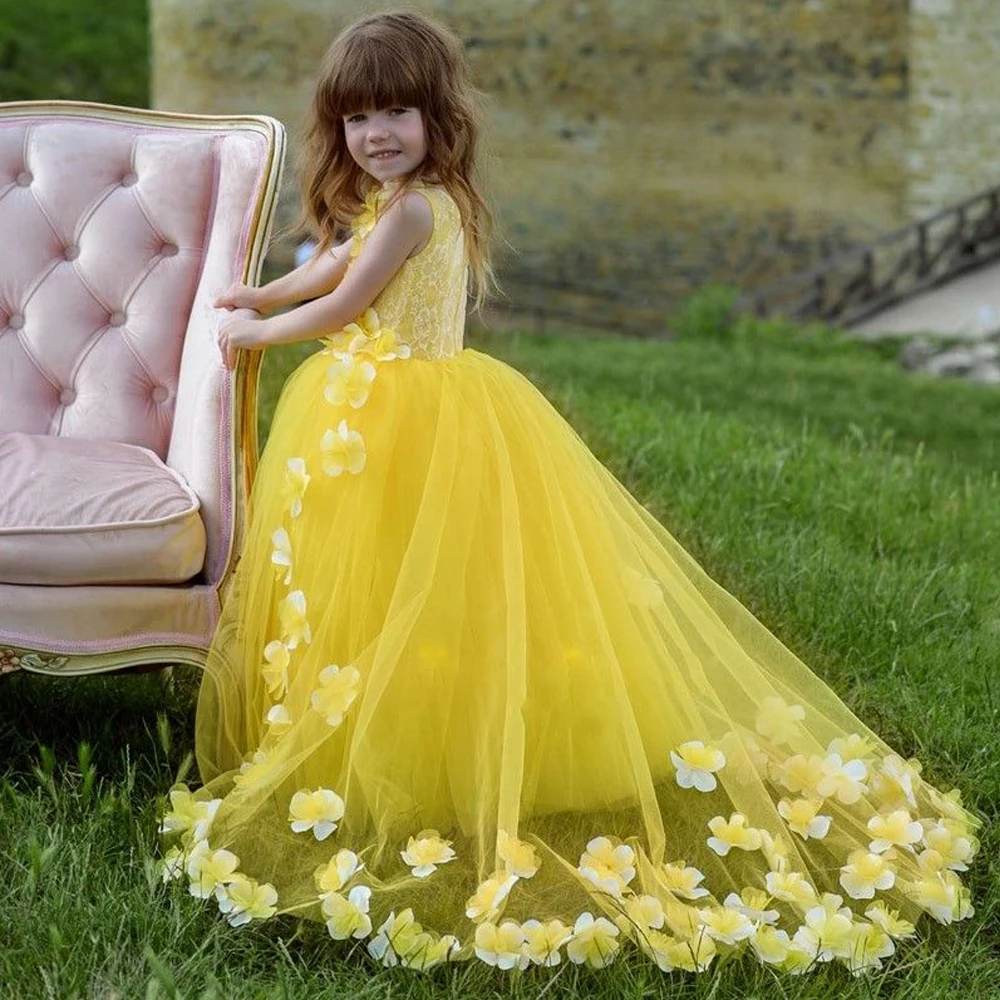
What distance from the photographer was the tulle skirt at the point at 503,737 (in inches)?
80.8

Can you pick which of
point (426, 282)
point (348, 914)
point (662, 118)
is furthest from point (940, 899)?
point (662, 118)

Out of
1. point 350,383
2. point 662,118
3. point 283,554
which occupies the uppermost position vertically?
point 350,383

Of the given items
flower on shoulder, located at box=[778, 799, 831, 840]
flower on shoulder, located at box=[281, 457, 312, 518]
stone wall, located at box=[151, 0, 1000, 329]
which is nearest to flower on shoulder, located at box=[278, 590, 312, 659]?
flower on shoulder, located at box=[281, 457, 312, 518]

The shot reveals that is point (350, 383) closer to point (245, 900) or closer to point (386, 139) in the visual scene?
point (386, 139)

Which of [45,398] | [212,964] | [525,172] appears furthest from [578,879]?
[525,172]

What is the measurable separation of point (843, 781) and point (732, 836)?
0.25 meters

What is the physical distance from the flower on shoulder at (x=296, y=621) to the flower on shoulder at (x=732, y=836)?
713mm

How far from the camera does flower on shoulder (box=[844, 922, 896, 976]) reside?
2.04 metres

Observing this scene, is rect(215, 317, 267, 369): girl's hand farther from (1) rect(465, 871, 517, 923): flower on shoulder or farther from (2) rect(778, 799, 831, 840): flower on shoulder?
(2) rect(778, 799, 831, 840): flower on shoulder

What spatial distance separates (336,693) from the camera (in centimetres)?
222

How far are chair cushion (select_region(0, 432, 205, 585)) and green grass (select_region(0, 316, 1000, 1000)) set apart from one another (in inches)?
11.7

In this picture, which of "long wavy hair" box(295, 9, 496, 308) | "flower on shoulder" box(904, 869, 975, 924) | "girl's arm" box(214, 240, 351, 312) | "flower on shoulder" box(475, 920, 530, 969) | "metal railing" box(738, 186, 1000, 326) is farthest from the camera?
"metal railing" box(738, 186, 1000, 326)

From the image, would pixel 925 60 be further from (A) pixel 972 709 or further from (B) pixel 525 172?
(A) pixel 972 709

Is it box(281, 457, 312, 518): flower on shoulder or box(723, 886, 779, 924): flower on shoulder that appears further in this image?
box(281, 457, 312, 518): flower on shoulder
